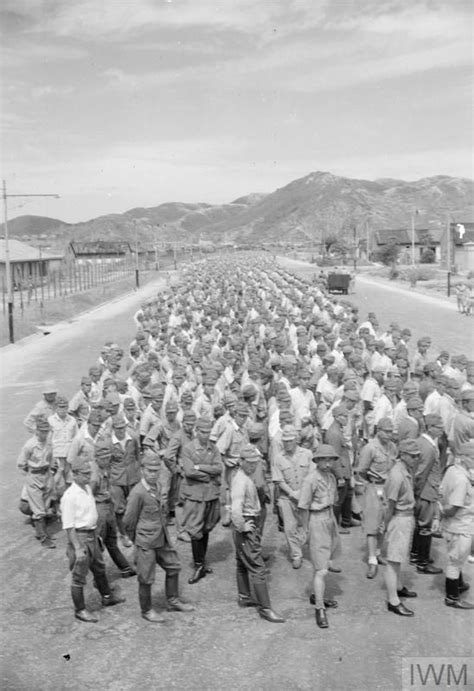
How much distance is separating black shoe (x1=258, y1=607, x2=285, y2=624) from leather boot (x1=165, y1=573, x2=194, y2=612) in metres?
0.67

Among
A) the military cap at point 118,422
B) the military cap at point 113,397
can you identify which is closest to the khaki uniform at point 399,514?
the military cap at point 118,422

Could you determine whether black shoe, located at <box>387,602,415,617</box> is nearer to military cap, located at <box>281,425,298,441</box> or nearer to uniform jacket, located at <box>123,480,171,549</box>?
military cap, located at <box>281,425,298,441</box>

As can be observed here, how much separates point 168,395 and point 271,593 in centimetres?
405

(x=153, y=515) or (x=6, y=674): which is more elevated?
(x=153, y=515)

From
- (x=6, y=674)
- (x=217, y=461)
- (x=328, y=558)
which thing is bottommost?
(x=6, y=674)

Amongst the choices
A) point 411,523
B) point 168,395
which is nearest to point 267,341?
point 168,395

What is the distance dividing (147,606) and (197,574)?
34.7 inches

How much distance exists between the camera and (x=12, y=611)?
7035mm

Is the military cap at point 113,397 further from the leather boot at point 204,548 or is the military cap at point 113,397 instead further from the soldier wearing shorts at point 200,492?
the leather boot at point 204,548

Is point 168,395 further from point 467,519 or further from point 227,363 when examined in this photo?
point 467,519

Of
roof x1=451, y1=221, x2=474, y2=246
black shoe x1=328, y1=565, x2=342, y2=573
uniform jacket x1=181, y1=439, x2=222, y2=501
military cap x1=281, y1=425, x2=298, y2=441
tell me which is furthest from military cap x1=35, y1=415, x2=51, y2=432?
roof x1=451, y1=221, x2=474, y2=246

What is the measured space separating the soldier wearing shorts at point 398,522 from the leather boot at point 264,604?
3.30 feet

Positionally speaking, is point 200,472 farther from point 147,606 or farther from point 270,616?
point 270,616

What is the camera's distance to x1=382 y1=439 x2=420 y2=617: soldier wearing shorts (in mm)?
6699
